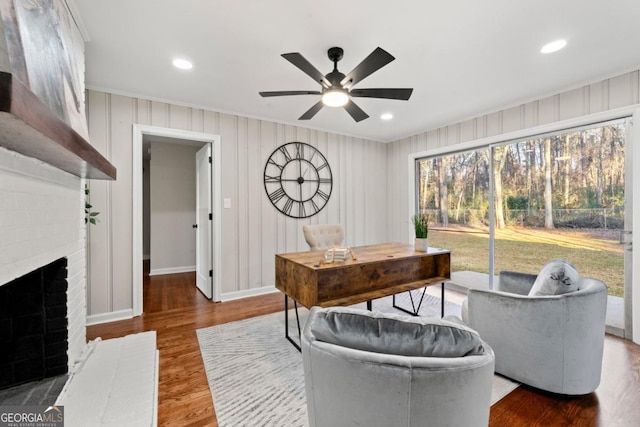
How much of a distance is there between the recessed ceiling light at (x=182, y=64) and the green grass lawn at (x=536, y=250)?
159 inches

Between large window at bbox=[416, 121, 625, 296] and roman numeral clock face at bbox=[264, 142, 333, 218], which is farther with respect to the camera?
roman numeral clock face at bbox=[264, 142, 333, 218]

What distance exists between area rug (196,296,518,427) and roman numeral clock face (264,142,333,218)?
69.6 inches

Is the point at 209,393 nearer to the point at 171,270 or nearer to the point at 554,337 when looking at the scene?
the point at 554,337

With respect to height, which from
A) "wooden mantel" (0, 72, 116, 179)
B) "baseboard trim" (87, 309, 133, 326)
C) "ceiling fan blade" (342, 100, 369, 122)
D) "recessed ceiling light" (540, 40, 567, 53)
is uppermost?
"recessed ceiling light" (540, 40, 567, 53)

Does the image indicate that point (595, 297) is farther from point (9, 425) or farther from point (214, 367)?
point (9, 425)

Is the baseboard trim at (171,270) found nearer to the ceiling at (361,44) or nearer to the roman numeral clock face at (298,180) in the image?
the roman numeral clock face at (298,180)

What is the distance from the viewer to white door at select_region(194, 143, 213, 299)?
3.63 metres

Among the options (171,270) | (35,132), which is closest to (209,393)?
(35,132)

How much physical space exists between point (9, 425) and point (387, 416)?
1.80m

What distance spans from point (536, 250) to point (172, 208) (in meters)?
5.88

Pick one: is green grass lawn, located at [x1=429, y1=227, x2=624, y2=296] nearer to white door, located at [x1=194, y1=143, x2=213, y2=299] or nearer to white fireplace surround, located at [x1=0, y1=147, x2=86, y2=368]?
white door, located at [x1=194, y1=143, x2=213, y2=299]

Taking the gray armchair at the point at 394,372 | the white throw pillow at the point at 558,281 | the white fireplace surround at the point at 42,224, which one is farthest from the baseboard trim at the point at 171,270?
the white throw pillow at the point at 558,281

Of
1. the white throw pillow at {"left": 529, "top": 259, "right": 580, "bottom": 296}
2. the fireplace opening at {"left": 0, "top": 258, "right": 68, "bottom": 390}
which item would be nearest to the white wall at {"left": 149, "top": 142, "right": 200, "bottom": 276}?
the fireplace opening at {"left": 0, "top": 258, "right": 68, "bottom": 390}

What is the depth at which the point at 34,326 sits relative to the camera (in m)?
Result: 1.71
